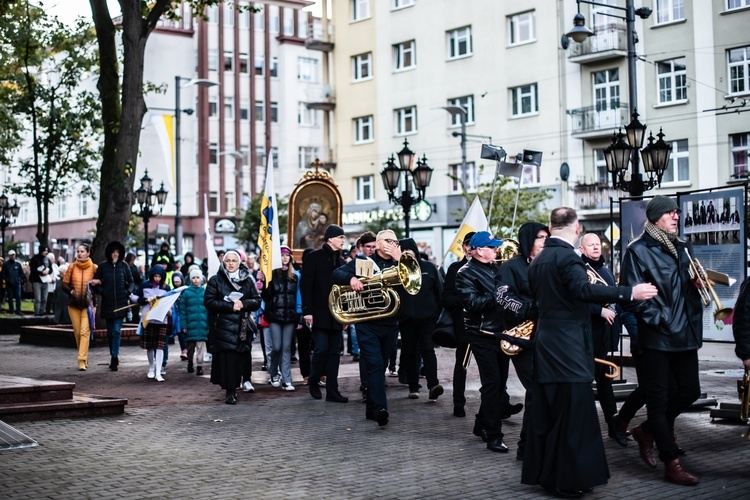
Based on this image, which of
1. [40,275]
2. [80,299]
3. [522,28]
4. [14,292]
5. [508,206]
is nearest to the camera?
[80,299]

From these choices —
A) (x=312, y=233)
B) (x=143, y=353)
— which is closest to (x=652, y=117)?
(x=312, y=233)

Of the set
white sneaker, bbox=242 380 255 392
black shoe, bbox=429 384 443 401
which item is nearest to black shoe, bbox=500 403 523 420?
black shoe, bbox=429 384 443 401

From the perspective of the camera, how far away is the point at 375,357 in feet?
36.6

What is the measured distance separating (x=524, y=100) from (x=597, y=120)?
430 centimetres

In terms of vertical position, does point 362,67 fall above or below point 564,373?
above

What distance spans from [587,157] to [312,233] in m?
19.2

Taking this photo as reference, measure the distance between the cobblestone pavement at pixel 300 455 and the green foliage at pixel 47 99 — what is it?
73.9 ft

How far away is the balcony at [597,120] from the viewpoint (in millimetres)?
42312

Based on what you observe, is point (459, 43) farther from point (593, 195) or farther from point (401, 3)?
point (593, 195)

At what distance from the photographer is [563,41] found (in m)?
41.8

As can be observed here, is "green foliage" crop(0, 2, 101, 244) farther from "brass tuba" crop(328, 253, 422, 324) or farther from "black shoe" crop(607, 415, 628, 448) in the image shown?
"black shoe" crop(607, 415, 628, 448)

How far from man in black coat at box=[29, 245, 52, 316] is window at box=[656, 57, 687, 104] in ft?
77.9

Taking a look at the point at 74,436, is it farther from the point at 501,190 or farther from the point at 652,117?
the point at 652,117

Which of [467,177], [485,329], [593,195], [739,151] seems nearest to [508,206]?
[593,195]
